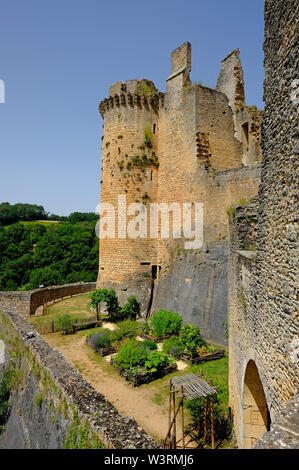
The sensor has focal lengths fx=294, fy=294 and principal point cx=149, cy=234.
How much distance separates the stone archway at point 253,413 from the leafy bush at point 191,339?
5.42 m

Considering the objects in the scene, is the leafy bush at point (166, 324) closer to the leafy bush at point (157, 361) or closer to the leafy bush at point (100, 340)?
the leafy bush at point (100, 340)

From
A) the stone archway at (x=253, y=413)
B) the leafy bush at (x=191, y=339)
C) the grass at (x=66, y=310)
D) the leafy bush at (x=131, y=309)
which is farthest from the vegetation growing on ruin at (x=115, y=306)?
the stone archway at (x=253, y=413)

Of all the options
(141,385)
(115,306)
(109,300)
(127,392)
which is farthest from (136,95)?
(127,392)

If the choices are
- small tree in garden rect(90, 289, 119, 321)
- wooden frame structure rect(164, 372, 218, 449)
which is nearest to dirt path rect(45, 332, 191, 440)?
wooden frame structure rect(164, 372, 218, 449)

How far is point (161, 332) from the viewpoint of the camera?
42.5 feet

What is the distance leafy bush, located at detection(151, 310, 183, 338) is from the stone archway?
24.6 feet

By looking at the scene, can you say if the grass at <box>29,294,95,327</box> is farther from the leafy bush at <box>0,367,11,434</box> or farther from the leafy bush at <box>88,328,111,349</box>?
the leafy bush at <box>0,367,11,434</box>

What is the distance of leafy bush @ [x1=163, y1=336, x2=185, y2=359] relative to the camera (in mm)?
11105

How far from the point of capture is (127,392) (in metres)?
8.87

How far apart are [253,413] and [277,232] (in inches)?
150

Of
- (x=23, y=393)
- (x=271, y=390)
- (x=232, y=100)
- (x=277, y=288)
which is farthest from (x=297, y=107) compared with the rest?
(x=232, y=100)

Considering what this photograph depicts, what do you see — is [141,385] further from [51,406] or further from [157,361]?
[51,406]

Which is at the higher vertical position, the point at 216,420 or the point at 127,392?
the point at 216,420
